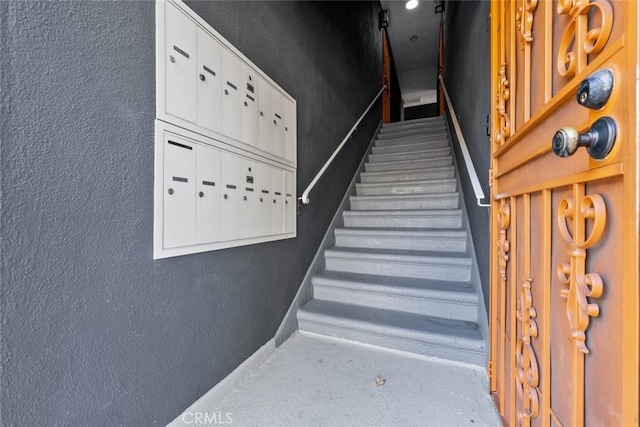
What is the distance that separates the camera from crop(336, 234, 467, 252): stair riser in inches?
79.4

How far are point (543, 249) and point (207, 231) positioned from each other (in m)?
1.14

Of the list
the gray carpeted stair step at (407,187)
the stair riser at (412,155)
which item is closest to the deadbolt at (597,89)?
the gray carpeted stair step at (407,187)

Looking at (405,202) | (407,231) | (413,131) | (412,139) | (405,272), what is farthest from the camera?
(413,131)

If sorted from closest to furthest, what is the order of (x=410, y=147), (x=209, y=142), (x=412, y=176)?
1. (x=209, y=142)
2. (x=412, y=176)
3. (x=410, y=147)

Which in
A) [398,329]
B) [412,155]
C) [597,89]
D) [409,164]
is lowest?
[398,329]

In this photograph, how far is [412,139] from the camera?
348 cm

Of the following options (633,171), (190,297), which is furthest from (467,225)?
(190,297)

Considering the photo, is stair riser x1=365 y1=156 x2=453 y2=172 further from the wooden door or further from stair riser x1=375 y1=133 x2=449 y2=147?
the wooden door

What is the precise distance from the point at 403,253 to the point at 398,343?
675 millimetres

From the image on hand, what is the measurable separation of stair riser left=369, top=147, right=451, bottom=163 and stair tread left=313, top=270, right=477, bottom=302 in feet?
5.34

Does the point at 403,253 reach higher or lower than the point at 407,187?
lower

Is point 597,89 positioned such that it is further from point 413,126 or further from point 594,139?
point 413,126

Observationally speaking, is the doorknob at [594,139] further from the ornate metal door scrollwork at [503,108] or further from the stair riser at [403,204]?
the stair riser at [403,204]

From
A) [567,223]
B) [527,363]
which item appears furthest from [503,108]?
[527,363]
